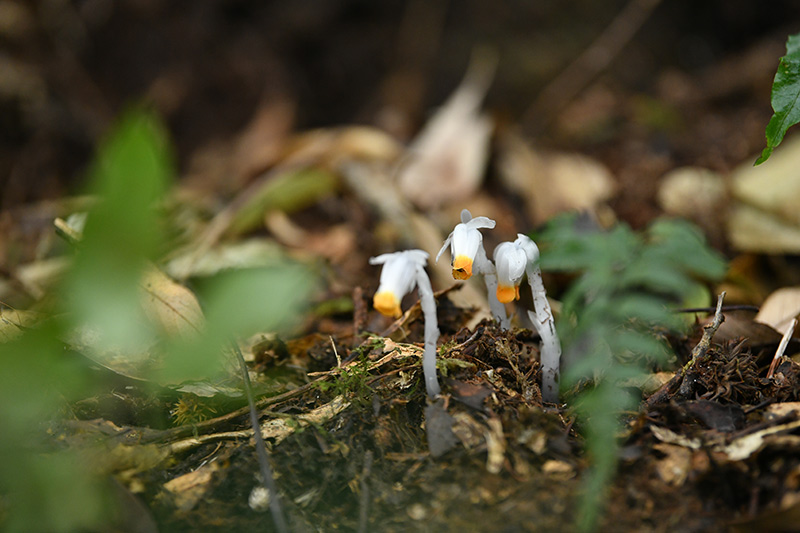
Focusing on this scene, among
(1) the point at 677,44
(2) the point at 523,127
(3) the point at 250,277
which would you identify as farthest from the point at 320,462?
(1) the point at 677,44

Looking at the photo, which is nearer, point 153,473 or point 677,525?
→ point 677,525

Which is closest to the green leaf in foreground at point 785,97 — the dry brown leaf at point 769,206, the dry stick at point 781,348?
the dry stick at point 781,348

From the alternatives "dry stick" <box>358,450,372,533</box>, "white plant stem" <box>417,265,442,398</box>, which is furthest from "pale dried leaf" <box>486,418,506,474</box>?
"dry stick" <box>358,450,372,533</box>

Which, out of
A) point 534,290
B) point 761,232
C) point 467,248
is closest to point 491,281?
point 534,290

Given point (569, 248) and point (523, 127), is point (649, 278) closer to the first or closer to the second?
point (569, 248)

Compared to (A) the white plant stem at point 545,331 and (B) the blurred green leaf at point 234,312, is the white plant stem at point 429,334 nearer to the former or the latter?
(A) the white plant stem at point 545,331

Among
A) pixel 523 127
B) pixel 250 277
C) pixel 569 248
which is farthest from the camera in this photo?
pixel 523 127

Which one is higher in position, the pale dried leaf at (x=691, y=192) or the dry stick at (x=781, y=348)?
the pale dried leaf at (x=691, y=192)
